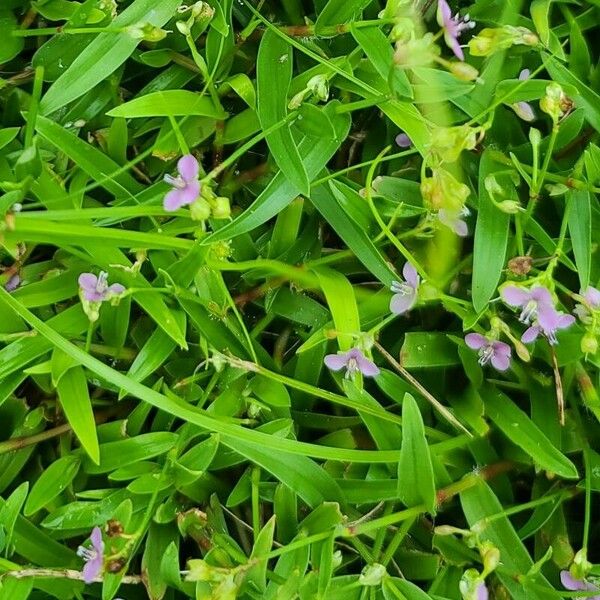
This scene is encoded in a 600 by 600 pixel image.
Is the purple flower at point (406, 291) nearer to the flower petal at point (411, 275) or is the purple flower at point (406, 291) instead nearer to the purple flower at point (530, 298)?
the flower petal at point (411, 275)

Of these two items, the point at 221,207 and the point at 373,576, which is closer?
the point at 221,207

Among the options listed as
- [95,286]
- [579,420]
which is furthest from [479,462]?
[95,286]

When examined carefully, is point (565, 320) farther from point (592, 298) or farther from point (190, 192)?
point (190, 192)

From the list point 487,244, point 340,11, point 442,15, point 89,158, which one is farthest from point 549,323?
point 89,158

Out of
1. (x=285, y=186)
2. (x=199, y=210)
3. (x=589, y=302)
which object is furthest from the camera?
(x=285, y=186)

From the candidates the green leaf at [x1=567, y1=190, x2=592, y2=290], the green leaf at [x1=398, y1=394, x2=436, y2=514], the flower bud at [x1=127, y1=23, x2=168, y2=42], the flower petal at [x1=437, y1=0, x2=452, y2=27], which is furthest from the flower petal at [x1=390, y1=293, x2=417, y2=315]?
the flower bud at [x1=127, y1=23, x2=168, y2=42]

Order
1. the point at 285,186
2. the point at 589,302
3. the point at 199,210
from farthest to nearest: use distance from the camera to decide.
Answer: the point at 285,186 < the point at 589,302 < the point at 199,210

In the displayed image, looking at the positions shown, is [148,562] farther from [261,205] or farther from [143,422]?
[261,205]
